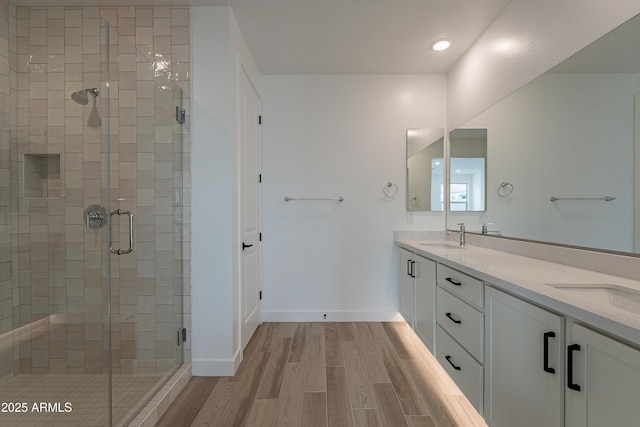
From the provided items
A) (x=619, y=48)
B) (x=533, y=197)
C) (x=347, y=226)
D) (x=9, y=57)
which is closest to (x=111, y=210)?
(x=9, y=57)

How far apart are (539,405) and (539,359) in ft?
0.51

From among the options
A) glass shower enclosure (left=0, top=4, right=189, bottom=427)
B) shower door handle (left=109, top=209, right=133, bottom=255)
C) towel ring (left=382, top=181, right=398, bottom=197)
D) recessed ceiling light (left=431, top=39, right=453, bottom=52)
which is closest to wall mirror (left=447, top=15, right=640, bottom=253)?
recessed ceiling light (left=431, top=39, right=453, bottom=52)

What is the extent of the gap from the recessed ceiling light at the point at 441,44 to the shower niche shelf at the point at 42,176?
2.95m

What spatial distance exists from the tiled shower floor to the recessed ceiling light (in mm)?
3280

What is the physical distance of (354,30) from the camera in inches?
89.7

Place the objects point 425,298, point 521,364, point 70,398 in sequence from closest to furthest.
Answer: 1. point 521,364
2. point 70,398
3. point 425,298

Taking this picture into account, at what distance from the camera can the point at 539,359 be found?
1012 mm

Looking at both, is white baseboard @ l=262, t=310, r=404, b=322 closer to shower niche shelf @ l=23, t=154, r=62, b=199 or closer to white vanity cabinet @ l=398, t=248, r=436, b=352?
white vanity cabinet @ l=398, t=248, r=436, b=352

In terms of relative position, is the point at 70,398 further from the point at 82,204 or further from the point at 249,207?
the point at 249,207

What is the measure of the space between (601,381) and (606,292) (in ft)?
1.71

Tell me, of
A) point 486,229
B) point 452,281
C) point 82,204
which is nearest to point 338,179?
point 486,229

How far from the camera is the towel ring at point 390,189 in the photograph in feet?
9.96

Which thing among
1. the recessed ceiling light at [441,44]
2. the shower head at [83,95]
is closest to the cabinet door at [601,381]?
the recessed ceiling light at [441,44]

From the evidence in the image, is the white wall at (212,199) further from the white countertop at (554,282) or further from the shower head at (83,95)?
the white countertop at (554,282)
